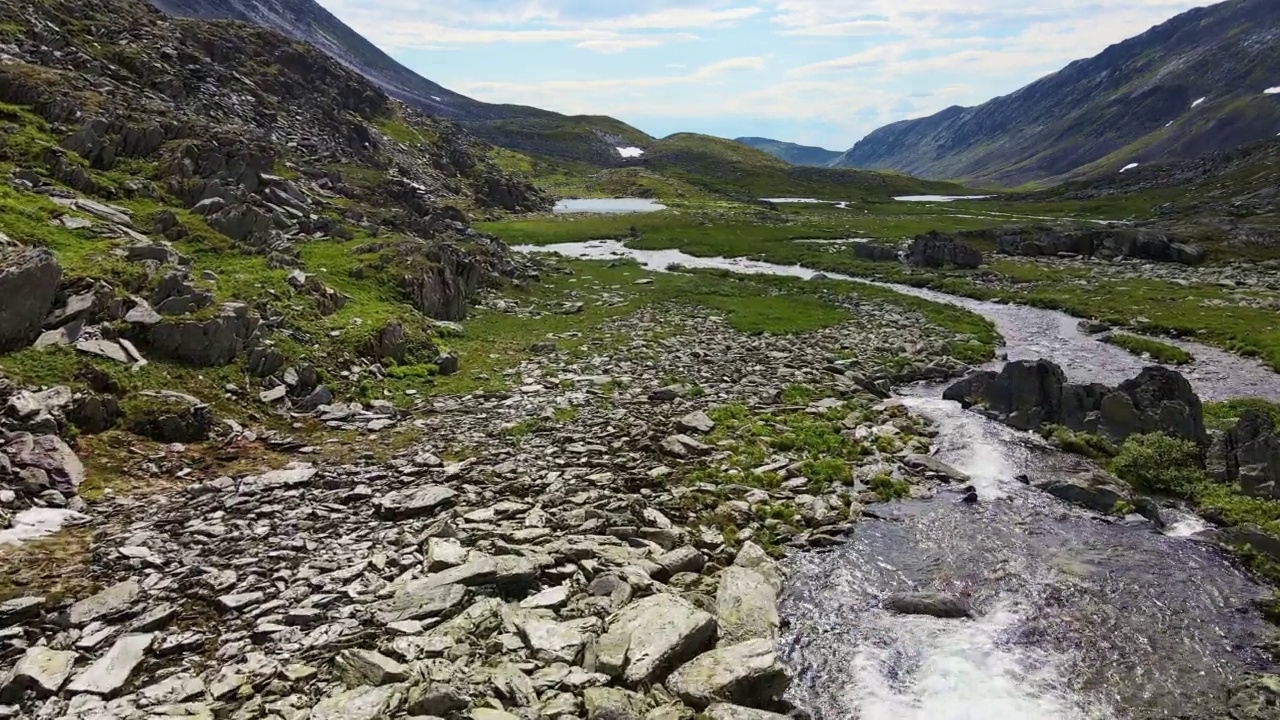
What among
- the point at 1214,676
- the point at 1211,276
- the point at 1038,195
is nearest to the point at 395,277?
the point at 1214,676

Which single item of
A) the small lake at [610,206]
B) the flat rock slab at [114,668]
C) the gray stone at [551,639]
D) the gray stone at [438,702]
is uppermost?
the small lake at [610,206]

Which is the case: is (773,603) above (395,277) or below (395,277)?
below

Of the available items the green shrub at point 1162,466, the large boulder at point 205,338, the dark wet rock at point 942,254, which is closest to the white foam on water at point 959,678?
the green shrub at point 1162,466

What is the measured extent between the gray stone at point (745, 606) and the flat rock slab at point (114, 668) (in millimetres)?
10566

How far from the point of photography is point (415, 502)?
1802cm

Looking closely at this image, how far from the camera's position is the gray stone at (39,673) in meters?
10.3

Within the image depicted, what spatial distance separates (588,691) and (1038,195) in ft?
679

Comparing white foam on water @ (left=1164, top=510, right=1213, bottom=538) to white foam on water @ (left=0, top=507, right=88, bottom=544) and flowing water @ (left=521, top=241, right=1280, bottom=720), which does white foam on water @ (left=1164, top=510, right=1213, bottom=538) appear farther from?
white foam on water @ (left=0, top=507, right=88, bottom=544)

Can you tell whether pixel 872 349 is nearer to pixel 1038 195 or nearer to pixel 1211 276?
pixel 1211 276

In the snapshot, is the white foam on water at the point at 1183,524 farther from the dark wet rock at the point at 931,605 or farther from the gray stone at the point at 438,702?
the gray stone at the point at 438,702

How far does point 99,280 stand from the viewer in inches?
899

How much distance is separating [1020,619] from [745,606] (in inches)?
249

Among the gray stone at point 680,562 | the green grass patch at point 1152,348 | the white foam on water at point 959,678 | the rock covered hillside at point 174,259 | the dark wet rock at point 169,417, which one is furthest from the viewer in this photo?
the green grass patch at point 1152,348

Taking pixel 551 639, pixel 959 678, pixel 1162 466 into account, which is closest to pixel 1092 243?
pixel 1162 466
